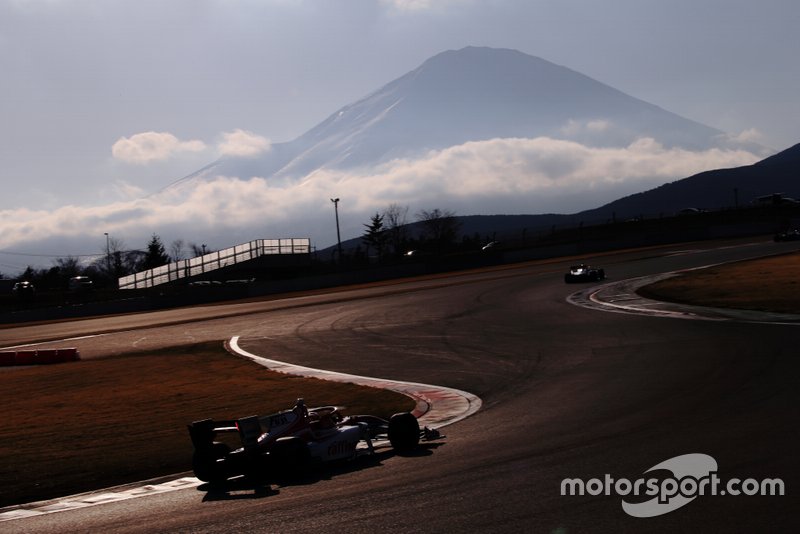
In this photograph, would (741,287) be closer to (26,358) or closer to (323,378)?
(323,378)

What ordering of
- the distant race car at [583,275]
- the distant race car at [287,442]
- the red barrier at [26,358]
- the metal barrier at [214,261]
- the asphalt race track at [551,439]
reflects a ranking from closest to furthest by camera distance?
the asphalt race track at [551,439]
the distant race car at [287,442]
the red barrier at [26,358]
the distant race car at [583,275]
the metal barrier at [214,261]

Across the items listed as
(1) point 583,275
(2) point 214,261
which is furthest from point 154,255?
(1) point 583,275

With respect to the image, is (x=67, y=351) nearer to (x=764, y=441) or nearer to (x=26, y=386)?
(x=26, y=386)

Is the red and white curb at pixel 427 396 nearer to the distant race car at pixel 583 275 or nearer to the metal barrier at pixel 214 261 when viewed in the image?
the distant race car at pixel 583 275

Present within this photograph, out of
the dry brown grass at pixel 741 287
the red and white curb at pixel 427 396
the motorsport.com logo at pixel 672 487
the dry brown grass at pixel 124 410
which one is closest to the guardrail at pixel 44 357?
the dry brown grass at pixel 124 410

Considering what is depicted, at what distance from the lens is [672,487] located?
7.60 m

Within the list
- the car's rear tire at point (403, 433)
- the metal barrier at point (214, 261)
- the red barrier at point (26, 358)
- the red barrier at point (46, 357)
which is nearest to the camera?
the car's rear tire at point (403, 433)

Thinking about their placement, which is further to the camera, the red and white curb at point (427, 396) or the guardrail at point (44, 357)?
the guardrail at point (44, 357)

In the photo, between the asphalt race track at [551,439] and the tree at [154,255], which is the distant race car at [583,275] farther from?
the tree at [154,255]

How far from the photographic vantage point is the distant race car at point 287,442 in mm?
9367

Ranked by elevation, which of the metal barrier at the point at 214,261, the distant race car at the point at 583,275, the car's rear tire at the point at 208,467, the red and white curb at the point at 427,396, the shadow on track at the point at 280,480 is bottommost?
the red and white curb at the point at 427,396

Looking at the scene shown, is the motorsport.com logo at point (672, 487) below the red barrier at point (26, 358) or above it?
above

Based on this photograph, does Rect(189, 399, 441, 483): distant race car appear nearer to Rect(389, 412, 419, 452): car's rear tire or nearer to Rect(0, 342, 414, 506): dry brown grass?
Rect(389, 412, 419, 452): car's rear tire

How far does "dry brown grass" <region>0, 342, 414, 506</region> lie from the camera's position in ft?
35.3
